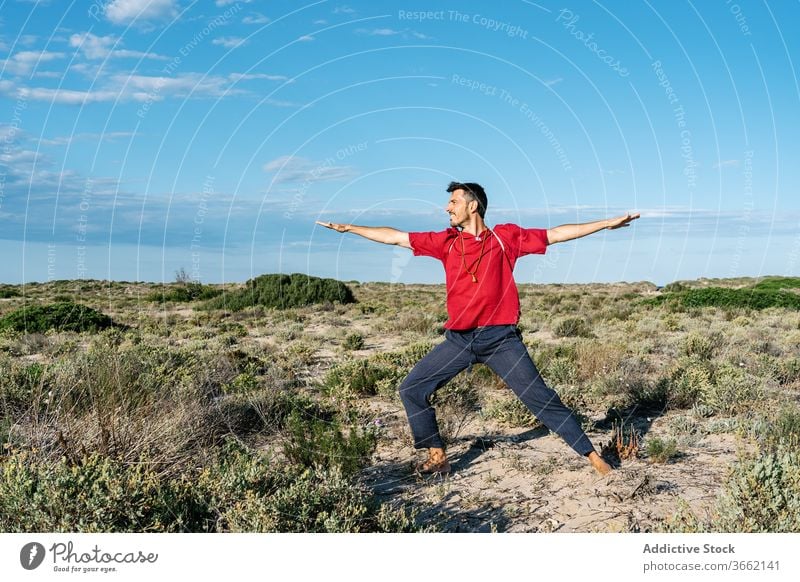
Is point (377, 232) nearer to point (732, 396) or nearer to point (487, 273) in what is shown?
point (487, 273)

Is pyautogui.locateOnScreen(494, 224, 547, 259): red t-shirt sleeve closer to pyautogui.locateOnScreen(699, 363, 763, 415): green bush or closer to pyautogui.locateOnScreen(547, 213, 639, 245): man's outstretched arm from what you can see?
pyautogui.locateOnScreen(547, 213, 639, 245): man's outstretched arm

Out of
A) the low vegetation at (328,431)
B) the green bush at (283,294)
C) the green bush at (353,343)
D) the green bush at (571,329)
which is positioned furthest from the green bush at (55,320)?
the green bush at (571,329)

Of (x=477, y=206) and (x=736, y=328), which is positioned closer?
(x=477, y=206)

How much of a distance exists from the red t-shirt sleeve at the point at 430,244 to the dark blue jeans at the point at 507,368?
0.74 meters

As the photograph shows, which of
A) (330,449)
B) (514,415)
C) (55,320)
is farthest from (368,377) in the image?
(55,320)

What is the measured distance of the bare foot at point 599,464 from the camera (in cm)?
617

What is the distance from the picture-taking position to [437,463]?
658cm

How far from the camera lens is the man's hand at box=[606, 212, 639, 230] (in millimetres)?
5730

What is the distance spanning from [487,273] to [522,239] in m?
0.44

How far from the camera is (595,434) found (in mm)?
7918

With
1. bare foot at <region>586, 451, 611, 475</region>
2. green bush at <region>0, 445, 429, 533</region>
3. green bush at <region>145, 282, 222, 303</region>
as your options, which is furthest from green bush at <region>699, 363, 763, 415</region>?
green bush at <region>145, 282, 222, 303</region>

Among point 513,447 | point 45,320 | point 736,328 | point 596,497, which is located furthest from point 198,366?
point 736,328

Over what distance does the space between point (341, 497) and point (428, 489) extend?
4.21ft
